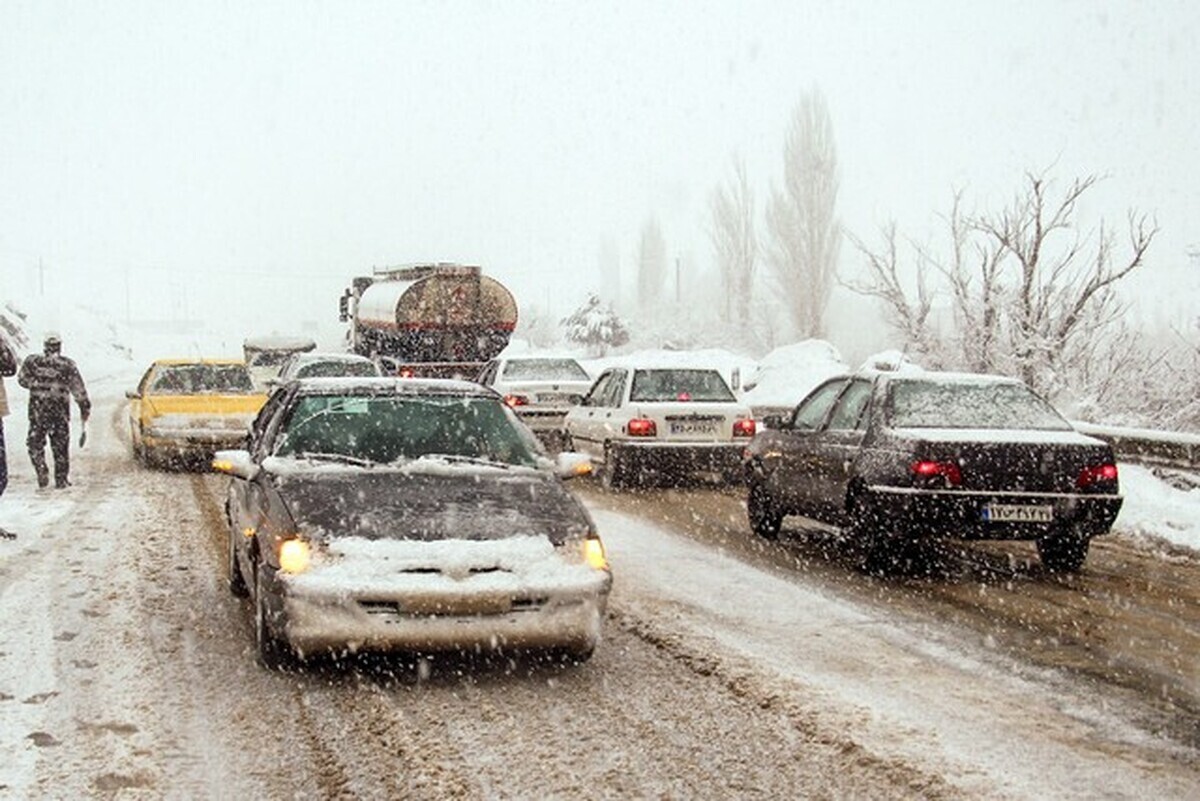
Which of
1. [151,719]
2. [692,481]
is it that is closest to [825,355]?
[692,481]

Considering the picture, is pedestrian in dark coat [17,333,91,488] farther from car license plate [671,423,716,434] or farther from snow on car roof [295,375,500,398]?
snow on car roof [295,375,500,398]

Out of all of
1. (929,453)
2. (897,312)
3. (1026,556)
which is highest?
(897,312)

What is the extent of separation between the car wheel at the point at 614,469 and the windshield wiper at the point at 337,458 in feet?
25.8

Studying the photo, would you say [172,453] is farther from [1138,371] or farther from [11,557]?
[1138,371]

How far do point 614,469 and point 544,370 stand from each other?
5791 millimetres

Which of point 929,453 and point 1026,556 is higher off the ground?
point 929,453

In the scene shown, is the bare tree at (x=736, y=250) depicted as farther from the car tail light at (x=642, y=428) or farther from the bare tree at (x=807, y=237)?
the car tail light at (x=642, y=428)

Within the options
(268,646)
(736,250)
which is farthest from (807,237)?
(268,646)

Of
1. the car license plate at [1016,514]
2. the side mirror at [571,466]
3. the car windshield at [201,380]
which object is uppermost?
the car windshield at [201,380]

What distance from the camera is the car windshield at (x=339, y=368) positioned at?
63.7 feet

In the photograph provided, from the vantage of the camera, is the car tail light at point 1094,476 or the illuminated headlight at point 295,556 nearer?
the illuminated headlight at point 295,556

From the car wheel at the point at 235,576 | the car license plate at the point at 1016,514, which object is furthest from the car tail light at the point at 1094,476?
the car wheel at the point at 235,576

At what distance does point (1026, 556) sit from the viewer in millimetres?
10383

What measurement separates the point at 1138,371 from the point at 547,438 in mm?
10324
